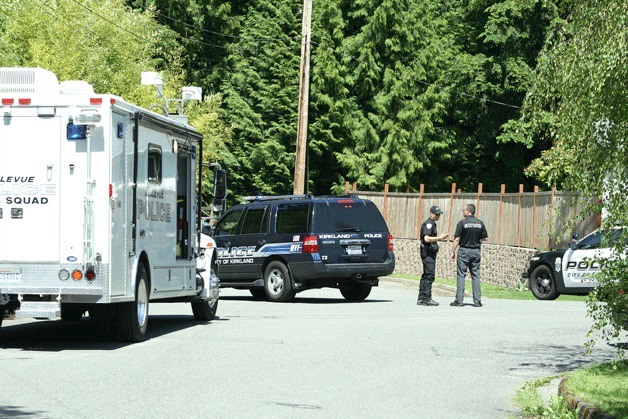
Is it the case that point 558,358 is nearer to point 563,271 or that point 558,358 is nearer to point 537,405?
point 537,405

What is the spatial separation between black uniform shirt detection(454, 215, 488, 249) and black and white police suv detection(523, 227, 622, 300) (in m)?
2.81

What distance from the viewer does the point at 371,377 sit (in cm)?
1309

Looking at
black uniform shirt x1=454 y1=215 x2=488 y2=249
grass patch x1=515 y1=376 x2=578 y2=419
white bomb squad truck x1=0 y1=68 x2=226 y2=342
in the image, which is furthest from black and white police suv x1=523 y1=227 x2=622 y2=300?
grass patch x1=515 y1=376 x2=578 y2=419

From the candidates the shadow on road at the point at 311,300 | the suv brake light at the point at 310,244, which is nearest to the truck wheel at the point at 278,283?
the shadow on road at the point at 311,300

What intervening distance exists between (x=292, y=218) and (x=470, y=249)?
367 cm

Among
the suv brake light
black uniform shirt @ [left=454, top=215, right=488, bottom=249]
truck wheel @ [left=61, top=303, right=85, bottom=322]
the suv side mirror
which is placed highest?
the suv side mirror

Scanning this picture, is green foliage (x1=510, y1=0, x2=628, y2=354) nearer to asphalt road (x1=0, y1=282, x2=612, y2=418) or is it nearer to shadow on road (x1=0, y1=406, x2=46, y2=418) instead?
asphalt road (x1=0, y1=282, x2=612, y2=418)

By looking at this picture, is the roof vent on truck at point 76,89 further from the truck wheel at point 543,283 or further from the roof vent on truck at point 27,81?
the truck wheel at point 543,283

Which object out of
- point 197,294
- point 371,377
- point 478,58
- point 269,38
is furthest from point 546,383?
point 269,38

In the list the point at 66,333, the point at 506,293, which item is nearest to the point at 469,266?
the point at 506,293

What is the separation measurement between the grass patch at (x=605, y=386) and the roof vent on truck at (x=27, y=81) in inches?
281

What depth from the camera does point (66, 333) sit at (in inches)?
709

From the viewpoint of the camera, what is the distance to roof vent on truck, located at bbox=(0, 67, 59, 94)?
50.8 ft

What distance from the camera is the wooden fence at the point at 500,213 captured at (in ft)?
99.8
